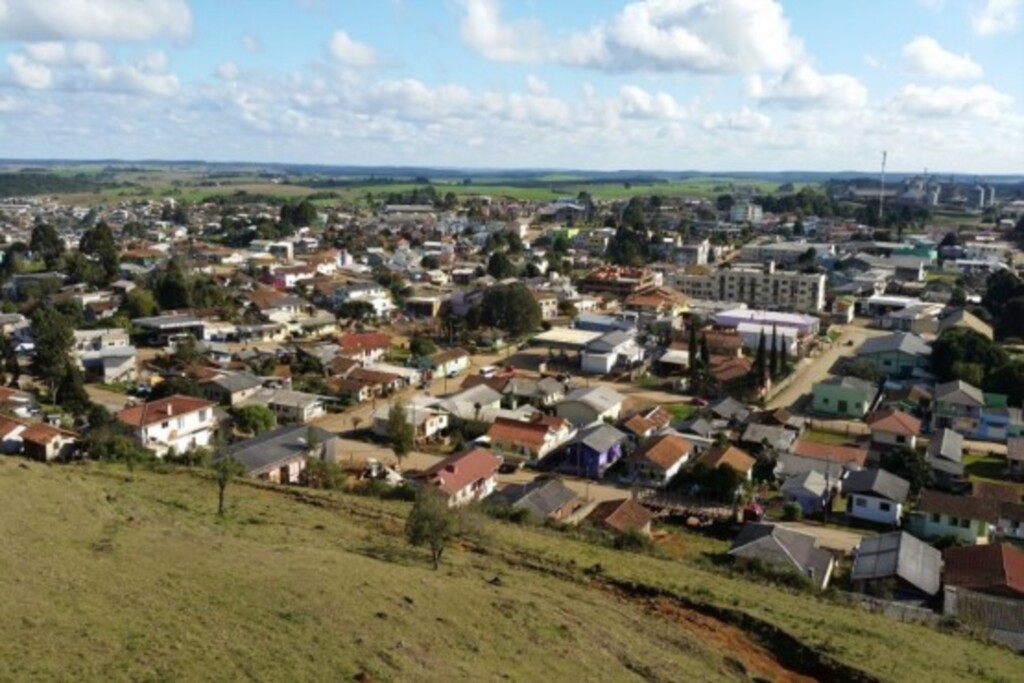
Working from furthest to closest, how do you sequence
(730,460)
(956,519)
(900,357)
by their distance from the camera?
(900,357)
(730,460)
(956,519)

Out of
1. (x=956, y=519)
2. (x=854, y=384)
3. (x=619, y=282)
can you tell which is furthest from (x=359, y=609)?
(x=619, y=282)

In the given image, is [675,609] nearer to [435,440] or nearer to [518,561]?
[518,561]

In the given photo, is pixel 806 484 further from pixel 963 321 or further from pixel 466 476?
pixel 963 321

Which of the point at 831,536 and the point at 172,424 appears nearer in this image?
the point at 831,536

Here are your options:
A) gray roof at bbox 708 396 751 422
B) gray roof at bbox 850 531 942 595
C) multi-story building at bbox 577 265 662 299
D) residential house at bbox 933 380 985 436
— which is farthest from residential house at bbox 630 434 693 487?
multi-story building at bbox 577 265 662 299

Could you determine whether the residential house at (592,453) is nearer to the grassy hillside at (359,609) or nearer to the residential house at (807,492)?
the residential house at (807,492)

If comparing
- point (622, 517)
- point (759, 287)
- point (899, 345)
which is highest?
point (759, 287)
